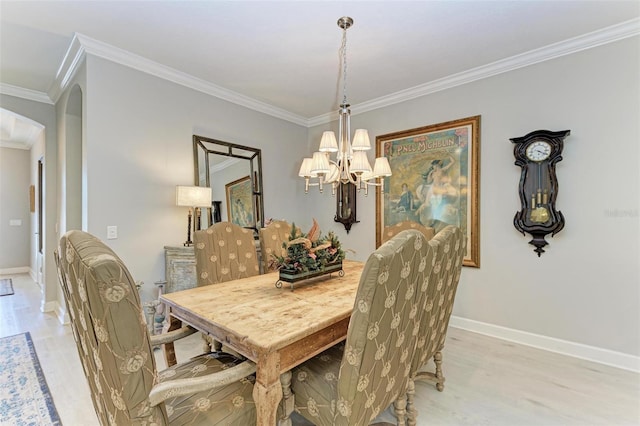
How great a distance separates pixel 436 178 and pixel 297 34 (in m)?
2.06

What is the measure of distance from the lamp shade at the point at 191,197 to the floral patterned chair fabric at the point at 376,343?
6.75 feet

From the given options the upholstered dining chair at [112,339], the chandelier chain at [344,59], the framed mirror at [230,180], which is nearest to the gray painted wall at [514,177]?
the framed mirror at [230,180]

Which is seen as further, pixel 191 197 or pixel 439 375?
pixel 191 197

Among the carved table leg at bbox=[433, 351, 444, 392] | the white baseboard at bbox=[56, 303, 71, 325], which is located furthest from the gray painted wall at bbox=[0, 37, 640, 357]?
the carved table leg at bbox=[433, 351, 444, 392]

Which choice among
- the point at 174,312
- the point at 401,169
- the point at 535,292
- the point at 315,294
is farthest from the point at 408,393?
the point at 401,169

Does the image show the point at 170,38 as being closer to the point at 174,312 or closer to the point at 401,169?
the point at 174,312

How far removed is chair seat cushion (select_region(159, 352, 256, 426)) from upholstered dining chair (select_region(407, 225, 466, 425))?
0.88 meters

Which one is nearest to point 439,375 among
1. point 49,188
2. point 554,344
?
point 554,344

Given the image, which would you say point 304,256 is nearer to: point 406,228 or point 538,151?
point 406,228

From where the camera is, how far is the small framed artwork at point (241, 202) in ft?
11.8

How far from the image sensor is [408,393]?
1634 millimetres

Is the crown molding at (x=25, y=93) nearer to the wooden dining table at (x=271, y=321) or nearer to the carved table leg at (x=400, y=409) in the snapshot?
the wooden dining table at (x=271, y=321)

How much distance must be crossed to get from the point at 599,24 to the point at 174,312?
145 inches

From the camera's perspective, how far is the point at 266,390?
114cm
